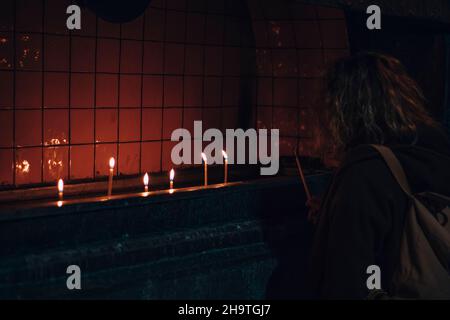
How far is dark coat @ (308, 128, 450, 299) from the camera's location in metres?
3.69

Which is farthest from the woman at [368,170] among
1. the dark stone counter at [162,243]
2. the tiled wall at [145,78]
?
the tiled wall at [145,78]

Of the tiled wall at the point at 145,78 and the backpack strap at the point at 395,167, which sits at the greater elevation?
the tiled wall at the point at 145,78

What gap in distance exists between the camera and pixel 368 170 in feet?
12.2

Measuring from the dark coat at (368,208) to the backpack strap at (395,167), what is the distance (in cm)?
3

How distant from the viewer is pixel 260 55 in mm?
7957

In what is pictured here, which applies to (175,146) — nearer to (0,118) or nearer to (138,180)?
(138,180)

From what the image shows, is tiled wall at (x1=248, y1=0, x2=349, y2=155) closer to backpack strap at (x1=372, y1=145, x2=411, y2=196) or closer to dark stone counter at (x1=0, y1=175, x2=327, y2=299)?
dark stone counter at (x1=0, y1=175, x2=327, y2=299)

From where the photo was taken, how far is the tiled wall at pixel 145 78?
21.5 feet

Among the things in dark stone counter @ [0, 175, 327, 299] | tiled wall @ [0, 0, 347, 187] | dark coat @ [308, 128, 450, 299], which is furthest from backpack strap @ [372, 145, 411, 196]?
tiled wall @ [0, 0, 347, 187]

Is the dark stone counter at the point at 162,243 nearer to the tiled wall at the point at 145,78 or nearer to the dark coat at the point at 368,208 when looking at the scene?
the dark coat at the point at 368,208

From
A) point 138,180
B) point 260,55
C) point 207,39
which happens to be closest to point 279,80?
point 260,55

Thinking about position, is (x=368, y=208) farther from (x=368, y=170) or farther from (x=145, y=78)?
(x=145, y=78)

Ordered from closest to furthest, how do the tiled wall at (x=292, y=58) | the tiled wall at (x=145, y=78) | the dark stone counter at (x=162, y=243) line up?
the dark stone counter at (x=162, y=243), the tiled wall at (x=145, y=78), the tiled wall at (x=292, y=58)
